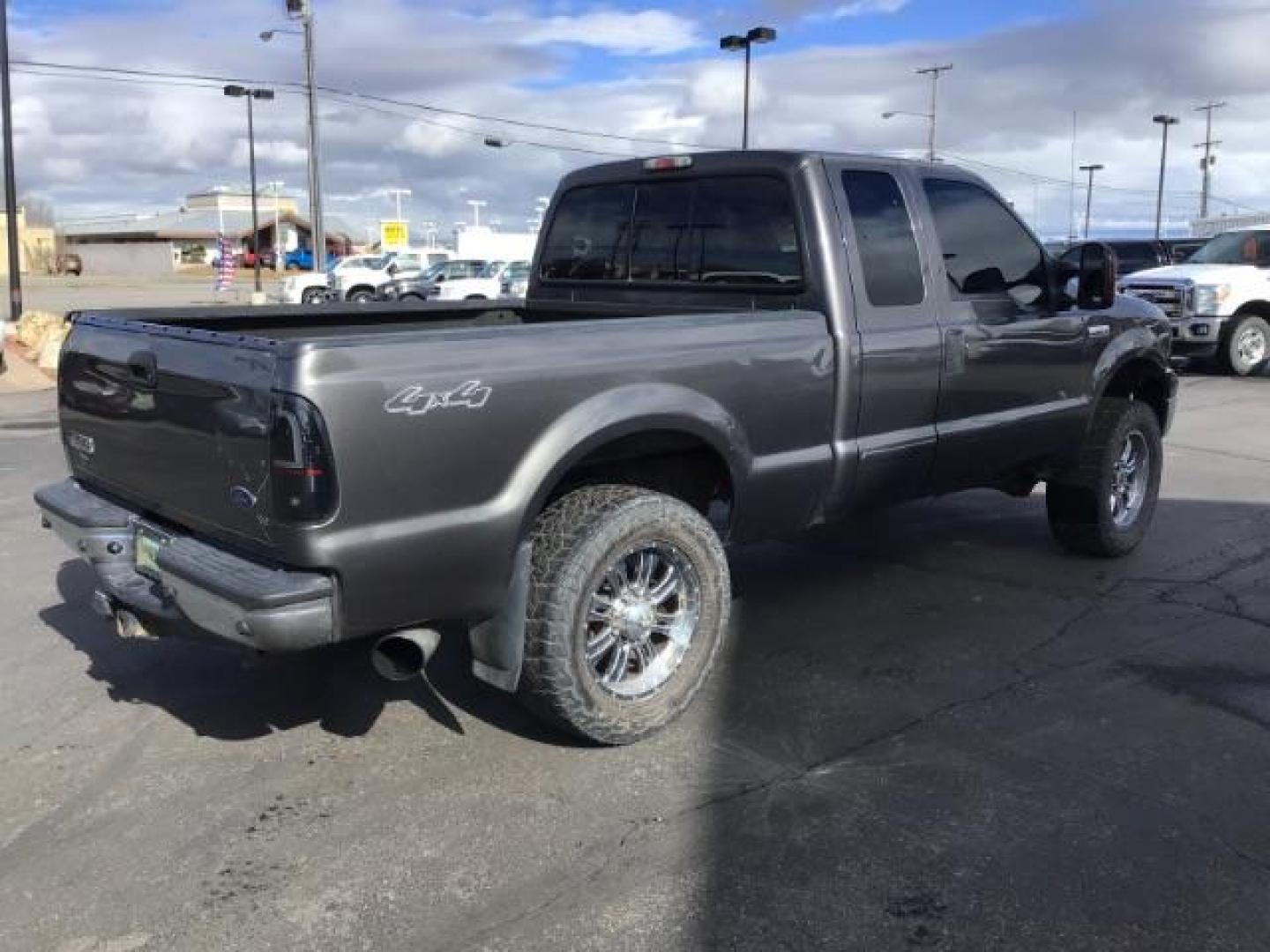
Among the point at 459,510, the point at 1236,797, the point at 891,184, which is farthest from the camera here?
the point at 891,184

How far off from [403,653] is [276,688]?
1.25m

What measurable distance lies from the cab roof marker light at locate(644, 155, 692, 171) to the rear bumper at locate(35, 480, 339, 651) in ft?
8.50

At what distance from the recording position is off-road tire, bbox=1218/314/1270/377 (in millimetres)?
16250

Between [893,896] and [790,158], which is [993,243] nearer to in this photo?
[790,158]

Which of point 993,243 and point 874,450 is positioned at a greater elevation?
point 993,243

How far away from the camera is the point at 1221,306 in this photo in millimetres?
16062

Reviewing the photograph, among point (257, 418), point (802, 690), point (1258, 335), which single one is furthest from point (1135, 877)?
point (1258, 335)

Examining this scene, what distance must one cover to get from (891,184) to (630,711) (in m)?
2.48

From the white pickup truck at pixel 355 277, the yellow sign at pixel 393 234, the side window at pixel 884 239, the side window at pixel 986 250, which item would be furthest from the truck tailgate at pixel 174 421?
the yellow sign at pixel 393 234

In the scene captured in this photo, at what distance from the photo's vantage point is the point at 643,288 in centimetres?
518

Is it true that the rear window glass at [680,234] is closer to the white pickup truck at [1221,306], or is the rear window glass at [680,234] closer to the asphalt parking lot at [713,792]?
the asphalt parking lot at [713,792]

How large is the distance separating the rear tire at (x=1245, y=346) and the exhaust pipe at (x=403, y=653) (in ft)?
51.3

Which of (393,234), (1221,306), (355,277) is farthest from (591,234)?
(393,234)

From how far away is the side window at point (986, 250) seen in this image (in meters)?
5.13
